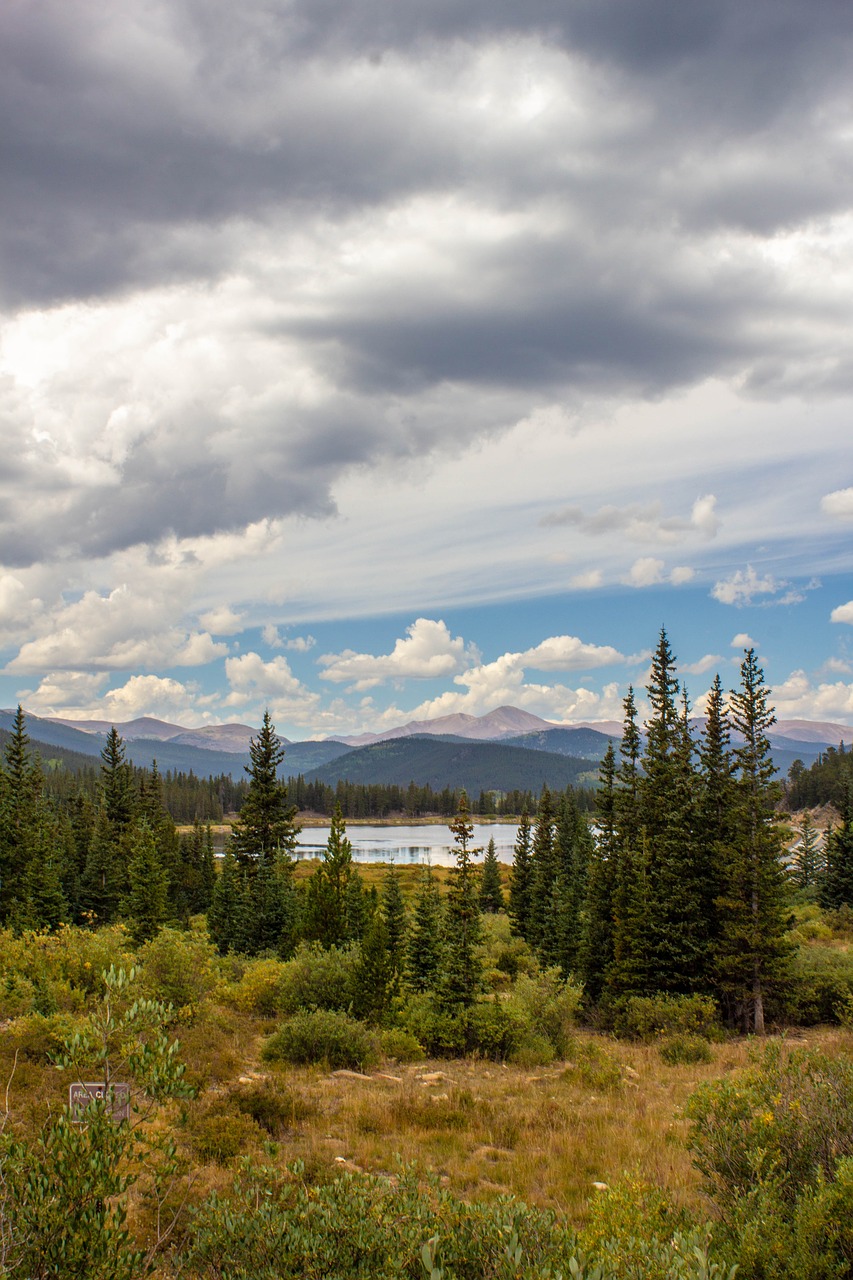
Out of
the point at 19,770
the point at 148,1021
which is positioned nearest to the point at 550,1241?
the point at 148,1021

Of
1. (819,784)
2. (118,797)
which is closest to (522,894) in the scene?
(118,797)

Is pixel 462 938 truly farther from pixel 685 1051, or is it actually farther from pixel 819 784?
pixel 819 784

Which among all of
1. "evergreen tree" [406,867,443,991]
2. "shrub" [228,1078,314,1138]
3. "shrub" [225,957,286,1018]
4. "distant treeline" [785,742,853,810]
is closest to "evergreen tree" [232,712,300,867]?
"evergreen tree" [406,867,443,991]

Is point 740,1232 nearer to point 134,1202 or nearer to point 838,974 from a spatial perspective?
point 134,1202

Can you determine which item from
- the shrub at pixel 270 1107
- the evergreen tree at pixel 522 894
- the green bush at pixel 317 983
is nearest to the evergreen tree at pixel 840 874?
the evergreen tree at pixel 522 894

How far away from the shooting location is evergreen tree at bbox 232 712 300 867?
4878cm

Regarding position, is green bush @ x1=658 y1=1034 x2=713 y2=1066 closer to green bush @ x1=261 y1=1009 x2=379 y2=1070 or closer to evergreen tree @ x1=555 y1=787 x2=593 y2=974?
green bush @ x1=261 y1=1009 x2=379 y2=1070

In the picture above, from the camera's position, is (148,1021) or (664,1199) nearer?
(148,1021)

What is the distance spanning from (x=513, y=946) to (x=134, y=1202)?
4585 centimetres

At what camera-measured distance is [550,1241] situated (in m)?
6.51

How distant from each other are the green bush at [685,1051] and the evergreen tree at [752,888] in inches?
266

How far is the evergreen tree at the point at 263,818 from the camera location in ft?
160

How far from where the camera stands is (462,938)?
Result: 91.9ft

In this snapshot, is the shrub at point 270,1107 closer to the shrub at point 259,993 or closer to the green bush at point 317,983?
the green bush at point 317,983
